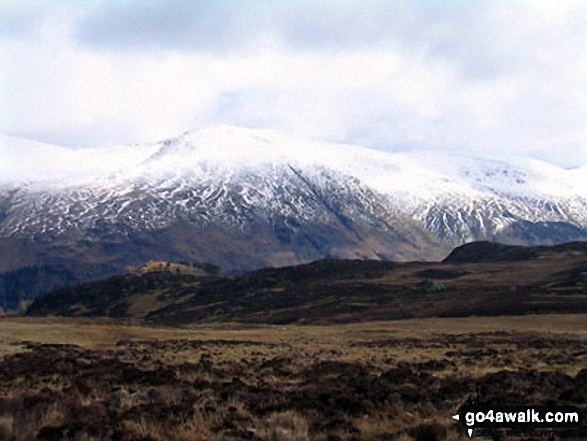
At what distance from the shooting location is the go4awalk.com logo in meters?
13.7

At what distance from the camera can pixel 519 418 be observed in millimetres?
14219

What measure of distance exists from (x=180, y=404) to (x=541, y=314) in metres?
77.3

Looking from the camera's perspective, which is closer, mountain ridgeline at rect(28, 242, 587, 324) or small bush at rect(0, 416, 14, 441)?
small bush at rect(0, 416, 14, 441)

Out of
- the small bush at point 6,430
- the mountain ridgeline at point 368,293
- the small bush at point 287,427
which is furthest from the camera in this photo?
the mountain ridgeline at point 368,293

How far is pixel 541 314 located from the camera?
84688mm

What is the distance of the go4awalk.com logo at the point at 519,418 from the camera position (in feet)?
45.0

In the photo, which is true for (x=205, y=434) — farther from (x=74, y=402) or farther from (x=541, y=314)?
(x=541, y=314)

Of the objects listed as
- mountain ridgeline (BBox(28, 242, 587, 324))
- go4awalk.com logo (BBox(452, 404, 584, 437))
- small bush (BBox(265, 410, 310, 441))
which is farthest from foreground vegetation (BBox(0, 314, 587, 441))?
mountain ridgeline (BBox(28, 242, 587, 324))

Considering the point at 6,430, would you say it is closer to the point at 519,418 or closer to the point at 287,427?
the point at 287,427

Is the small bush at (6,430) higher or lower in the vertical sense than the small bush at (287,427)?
higher

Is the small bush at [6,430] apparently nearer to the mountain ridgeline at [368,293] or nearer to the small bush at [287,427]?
the small bush at [287,427]

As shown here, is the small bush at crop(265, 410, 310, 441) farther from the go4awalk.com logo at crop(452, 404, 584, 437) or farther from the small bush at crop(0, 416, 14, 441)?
the small bush at crop(0, 416, 14, 441)

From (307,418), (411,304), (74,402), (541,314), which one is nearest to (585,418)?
(307,418)

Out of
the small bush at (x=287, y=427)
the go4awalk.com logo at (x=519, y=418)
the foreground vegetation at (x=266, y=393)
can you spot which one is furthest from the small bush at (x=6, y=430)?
the go4awalk.com logo at (x=519, y=418)
